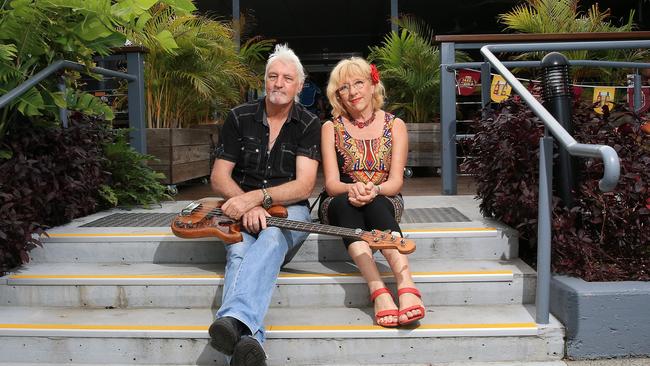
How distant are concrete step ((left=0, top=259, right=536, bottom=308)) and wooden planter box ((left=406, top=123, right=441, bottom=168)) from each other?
3.63m

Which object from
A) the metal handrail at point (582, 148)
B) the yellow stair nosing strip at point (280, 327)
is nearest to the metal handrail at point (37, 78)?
the yellow stair nosing strip at point (280, 327)

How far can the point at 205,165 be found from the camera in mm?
6723

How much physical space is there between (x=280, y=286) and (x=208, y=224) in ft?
1.57

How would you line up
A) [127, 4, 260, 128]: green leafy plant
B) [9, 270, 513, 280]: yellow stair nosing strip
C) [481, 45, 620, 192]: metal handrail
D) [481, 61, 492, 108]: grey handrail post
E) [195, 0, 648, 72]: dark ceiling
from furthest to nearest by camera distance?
[195, 0, 648, 72]: dark ceiling < [127, 4, 260, 128]: green leafy plant < [481, 61, 492, 108]: grey handrail post < [9, 270, 513, 280]: yellow stair nosing strip < [481, 45, 620, 192]: metal handrail

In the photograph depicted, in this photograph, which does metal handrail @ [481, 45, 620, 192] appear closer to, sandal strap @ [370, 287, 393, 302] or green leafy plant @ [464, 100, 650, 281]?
green leafy plant @ [464, 100, 650, 281]

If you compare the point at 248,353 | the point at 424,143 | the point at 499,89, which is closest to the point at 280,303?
the point at 248,353

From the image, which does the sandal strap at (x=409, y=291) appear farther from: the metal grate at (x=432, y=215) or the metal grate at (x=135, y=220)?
the metal grate at (x=135, y=220)

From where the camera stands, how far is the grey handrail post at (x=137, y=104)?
517 cm

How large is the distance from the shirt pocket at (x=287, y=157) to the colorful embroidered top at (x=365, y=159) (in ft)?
0.81

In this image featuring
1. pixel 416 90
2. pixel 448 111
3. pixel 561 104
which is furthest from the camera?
pixel 416 90

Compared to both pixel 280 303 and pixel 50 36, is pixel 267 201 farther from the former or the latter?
pixel 50 36

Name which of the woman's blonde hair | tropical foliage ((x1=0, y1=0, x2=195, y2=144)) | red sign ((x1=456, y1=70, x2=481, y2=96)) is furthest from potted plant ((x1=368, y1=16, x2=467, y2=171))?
tropical foliage ((x1=0, y1=0, x2=195, y2=144))

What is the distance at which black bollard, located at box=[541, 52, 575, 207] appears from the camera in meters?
2.99

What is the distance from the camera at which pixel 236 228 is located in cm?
304
